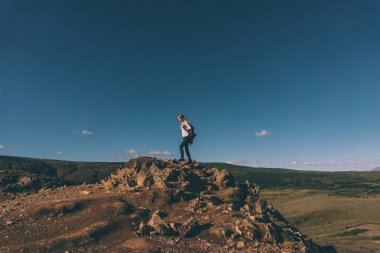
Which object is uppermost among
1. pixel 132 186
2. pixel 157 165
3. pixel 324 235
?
pixel 157 165

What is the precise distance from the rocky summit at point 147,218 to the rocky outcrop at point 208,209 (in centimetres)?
8

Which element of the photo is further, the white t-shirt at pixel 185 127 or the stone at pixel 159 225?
the white t-shirt at pixel 185 127

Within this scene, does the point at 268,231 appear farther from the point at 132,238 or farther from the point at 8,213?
the point at 8,213

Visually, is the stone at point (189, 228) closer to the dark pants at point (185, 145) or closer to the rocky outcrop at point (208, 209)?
the rocky outcrop at point (208, 209)

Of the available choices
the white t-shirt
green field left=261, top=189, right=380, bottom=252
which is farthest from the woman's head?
green field left=261, top=189, right=380, bottom=252

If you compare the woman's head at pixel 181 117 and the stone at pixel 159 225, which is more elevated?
the woman's head at pixel 181 117

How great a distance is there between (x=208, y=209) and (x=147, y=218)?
18.2ft

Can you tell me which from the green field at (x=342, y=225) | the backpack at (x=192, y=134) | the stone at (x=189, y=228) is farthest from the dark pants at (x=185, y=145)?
the green field at (x=342, y=225)

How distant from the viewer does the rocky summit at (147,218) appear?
69.3ft

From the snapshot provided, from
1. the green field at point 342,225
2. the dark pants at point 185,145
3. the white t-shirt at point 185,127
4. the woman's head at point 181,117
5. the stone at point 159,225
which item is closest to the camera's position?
the stone at point 159,225

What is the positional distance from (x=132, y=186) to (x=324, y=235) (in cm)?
5578

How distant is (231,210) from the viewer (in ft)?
88.3

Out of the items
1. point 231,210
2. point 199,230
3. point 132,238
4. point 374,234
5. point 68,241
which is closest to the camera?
point 68,241

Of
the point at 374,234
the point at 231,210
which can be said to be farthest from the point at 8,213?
the point at 374,234
